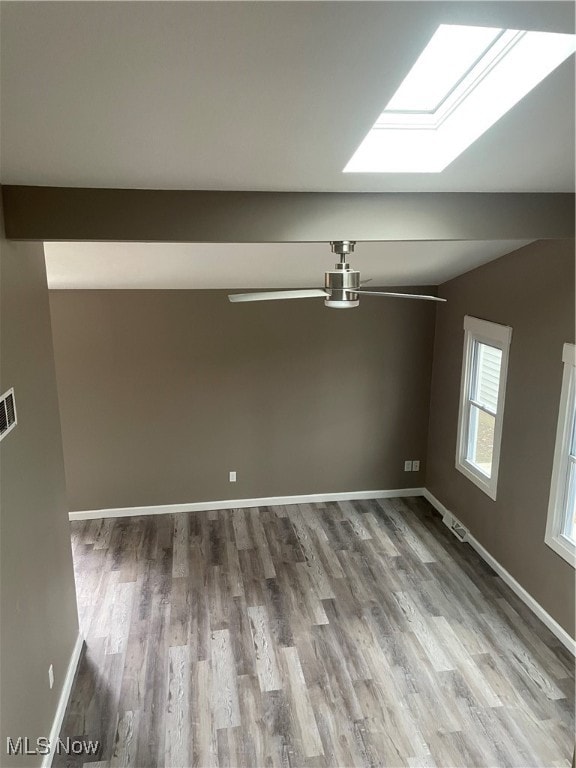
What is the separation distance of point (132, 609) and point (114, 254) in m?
2.66

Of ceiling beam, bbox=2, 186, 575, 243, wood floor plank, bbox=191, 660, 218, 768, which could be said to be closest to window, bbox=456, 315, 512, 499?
ceiling beam, bbox=2, 186, 575, 243

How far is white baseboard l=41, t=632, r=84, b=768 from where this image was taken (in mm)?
2896

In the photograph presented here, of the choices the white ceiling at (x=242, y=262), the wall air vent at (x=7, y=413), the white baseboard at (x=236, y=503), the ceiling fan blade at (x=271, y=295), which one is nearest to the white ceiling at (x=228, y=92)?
the ceiling fan blade at (x=271, y=295)

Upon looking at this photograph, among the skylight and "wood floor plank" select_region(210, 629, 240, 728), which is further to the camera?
"wood floor plank" select_region(210, 629, 240, 728)

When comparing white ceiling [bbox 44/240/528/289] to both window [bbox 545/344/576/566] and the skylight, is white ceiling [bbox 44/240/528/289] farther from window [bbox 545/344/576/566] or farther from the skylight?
the skylight

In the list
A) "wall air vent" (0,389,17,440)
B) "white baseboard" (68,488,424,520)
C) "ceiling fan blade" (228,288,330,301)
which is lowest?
"white baseboard" (68,488,424,520)

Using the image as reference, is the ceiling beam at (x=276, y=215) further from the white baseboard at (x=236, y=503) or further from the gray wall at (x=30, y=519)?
the white baseboard at (x=236, y=503)

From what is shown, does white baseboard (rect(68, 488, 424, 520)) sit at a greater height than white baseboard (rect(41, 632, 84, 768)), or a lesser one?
greater

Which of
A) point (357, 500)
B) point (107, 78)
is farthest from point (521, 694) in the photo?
point (107, 78)

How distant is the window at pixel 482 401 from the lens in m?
4.57

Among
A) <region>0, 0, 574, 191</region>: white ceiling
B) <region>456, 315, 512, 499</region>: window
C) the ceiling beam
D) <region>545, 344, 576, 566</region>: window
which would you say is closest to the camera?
<region>0, 0, 574, 191</region>: white ceiling

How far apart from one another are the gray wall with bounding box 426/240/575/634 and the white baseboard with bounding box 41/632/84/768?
10.8 ft

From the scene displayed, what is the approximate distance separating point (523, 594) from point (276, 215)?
3.47 m

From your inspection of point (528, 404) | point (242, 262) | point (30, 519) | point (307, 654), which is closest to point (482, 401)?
point (528, 404)
